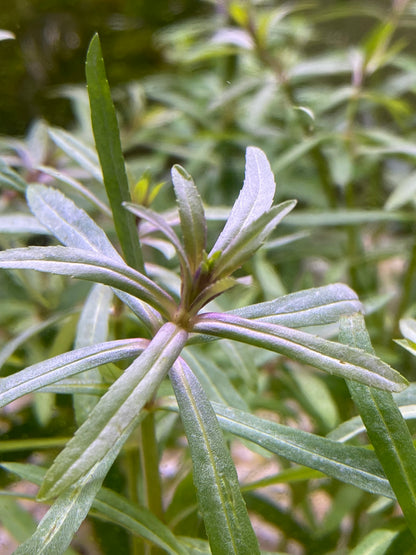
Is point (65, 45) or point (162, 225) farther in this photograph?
point (65, 45)

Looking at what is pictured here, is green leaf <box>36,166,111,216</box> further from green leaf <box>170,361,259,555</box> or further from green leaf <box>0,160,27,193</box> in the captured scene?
green leaf <box>170,361,259,555</box>

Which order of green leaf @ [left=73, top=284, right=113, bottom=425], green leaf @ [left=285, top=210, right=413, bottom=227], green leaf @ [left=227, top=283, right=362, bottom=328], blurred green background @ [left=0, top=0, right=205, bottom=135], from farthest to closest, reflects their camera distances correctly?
blurred green background @ [left=0, top=0, right=205, bottom=135], green leaf @ [left=285, top=210, right=413, bottom=227], green leaf @ [left=73, top=284, right=113, bottom=425], green leaf @ [left=227, top=283, right=362, bottom=328]

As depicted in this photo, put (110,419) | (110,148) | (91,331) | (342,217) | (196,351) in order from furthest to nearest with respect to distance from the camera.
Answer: (342,217) < (196,351) < (91,331) < (110,148) < (110,419)

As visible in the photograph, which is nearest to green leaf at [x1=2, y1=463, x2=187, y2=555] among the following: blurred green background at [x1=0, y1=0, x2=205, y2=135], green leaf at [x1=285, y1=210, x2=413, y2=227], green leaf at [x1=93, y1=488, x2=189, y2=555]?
green leaf at [x1=93, y1=488, x2=189, y2=555]

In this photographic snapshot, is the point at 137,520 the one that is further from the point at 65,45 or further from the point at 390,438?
the point at 65,45

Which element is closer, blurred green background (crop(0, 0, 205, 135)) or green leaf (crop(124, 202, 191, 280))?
green leaf (crop(124, 202, 191, 280))

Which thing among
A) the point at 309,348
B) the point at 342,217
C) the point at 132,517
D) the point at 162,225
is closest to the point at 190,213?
the point at 162,225

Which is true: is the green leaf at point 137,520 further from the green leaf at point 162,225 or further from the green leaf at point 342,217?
the green leaf at point 342,217
